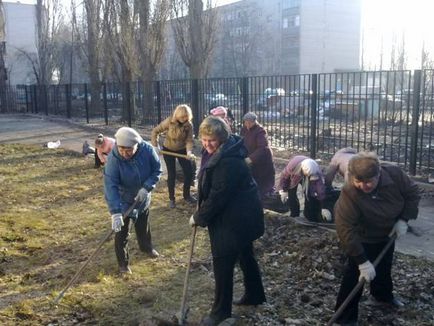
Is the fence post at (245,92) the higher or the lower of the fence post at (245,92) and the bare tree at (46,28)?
the lower

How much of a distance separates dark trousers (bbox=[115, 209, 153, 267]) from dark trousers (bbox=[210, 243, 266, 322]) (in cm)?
142

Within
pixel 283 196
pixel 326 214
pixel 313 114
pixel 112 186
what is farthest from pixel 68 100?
pixel 112 186

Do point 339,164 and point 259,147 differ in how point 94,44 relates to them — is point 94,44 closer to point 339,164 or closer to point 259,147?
point 259,147

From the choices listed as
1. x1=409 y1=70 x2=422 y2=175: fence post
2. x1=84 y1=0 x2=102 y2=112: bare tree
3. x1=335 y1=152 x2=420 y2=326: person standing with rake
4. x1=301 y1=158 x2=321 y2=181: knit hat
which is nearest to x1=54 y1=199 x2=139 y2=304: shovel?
x1=335 y1=152 x2=420 y2=326: person standing with rake

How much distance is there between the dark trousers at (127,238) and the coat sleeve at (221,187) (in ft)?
5.13

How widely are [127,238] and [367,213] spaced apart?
8.02ft

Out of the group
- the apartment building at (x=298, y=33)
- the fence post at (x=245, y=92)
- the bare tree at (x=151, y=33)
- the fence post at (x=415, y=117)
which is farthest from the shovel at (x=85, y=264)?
the apartment building at (x=298, y=33)

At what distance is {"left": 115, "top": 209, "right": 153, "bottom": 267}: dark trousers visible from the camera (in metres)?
4.79

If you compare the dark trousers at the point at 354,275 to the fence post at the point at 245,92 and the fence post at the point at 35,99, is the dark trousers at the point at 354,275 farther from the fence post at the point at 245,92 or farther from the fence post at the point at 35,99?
the fence post at the point at 35,99

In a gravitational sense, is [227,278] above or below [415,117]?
below

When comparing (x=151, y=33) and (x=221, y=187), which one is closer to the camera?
(x=221, y=187)

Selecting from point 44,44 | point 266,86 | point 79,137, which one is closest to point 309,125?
point 266,86

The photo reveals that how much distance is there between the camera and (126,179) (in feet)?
15.1

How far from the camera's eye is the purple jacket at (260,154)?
252 inches
